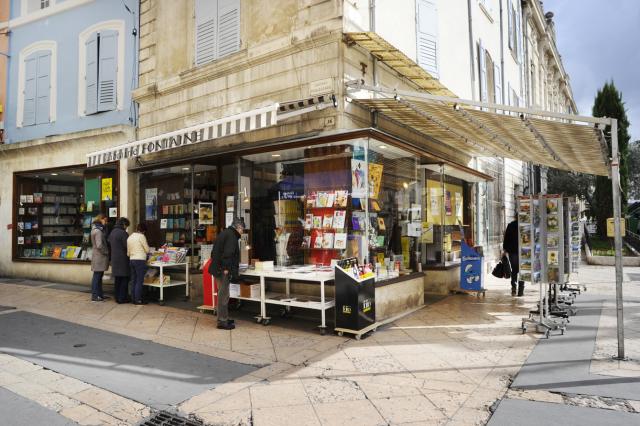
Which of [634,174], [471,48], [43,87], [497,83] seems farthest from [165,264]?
[634,174]

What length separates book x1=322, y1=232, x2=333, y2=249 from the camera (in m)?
7.55

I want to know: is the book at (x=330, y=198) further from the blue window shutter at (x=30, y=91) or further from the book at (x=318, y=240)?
the blue window shutter at (x=30, y=91)

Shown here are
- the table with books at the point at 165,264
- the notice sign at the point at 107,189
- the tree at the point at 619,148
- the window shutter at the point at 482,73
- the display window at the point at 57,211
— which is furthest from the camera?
the tree at the point at 619,148

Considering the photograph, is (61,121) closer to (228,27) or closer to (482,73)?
(228,27)

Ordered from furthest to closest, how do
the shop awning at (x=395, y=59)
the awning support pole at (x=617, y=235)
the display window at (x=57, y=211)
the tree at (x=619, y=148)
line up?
the tree at (x=619, y=148) < the display window at (x=57, y=211) < the shop awning at (x=395, y=59) < the awning support pole at (x=617, y=235)

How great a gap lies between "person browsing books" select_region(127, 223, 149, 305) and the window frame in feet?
12.5

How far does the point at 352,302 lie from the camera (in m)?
6.22

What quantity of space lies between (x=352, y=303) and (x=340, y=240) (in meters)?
1.46

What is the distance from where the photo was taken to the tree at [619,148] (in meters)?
21.1

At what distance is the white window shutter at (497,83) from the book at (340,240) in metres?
9.54

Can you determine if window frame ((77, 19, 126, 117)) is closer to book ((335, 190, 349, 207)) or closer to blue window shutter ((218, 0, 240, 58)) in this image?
blue window shutter ((218, 0, 240, 58))

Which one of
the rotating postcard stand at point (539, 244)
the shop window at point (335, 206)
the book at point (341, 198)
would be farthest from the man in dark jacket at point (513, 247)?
the book at point (341, 198)

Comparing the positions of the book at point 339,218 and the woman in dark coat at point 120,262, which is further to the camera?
the woman in dark coat at point 120,262

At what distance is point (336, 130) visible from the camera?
7.08 meters
